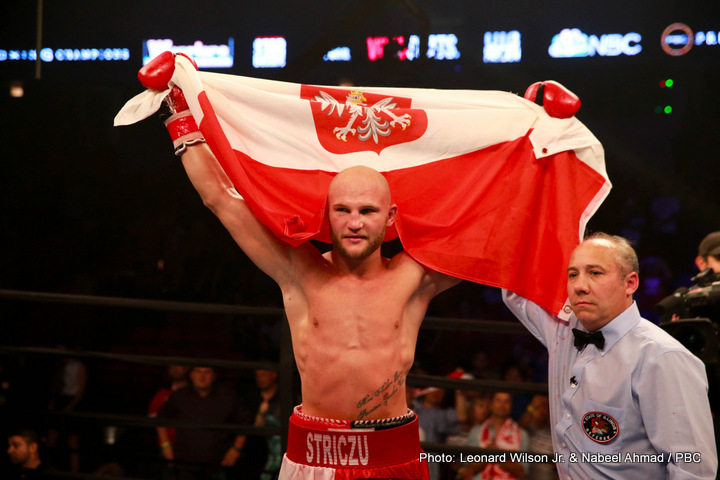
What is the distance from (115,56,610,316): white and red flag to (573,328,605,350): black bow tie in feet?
0.51

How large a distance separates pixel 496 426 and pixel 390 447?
1.83m

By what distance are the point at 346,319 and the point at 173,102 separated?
2.74 feet

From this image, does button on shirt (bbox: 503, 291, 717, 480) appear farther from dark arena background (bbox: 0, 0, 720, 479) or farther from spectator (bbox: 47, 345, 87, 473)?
spectator (bbox: 47, 345, 87, 473)

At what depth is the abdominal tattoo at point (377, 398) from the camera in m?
2.00

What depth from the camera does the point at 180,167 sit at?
6066 mm

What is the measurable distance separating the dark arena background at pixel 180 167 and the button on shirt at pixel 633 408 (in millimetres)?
2348

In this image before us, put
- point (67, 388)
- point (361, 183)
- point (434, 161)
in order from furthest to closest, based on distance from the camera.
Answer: point (67, 388), point (434, 161), point (361, 183)

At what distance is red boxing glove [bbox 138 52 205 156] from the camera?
81.1 inches

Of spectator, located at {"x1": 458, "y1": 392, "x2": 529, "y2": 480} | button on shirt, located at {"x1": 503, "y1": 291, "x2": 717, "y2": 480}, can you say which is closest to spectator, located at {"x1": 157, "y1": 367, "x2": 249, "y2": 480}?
spectator, located at {"x1": 458, "y1": 392, "x2": 529, "y2": 480}

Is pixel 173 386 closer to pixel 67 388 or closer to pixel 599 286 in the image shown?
pixel 67 388

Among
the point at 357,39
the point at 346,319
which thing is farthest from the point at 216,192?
the point at 357,39

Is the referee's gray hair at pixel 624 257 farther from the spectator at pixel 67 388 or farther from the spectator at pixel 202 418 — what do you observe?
the spectator at pixel 67 388

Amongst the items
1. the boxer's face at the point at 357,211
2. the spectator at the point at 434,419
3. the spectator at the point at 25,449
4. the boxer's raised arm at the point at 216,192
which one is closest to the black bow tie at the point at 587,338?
the boxer's face at the point at 357,211

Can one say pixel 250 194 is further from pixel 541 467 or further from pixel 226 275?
pixel 226 275
